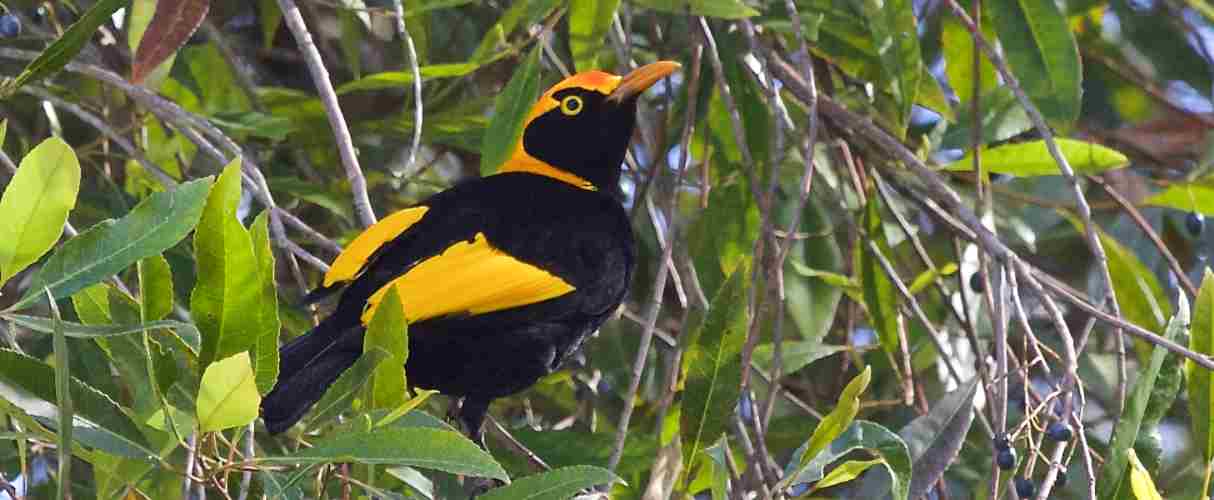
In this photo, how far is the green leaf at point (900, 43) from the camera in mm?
3584

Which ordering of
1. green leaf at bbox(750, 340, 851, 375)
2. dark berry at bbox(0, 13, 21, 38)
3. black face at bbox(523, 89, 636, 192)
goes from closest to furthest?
dark berry at bbox(0, 13, 21, 38) → green leaf at bbox(750, 340, 851, 375) → black face at bbox(523, 89, 636, 192)

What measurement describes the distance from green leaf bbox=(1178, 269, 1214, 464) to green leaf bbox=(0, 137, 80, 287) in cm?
171

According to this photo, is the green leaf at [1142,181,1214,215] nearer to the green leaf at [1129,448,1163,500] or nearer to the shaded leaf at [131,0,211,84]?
the green leaf at [1129,448,1163,500]

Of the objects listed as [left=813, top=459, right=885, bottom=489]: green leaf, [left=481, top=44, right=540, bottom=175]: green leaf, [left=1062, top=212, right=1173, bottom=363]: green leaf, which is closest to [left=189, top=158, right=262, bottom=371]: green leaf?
[left=813, top=459, right=885, bottom=489]: green leaf

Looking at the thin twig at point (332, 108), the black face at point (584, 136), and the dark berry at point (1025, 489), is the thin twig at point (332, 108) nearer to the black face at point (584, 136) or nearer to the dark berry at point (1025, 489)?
the black face at point (584, 136)

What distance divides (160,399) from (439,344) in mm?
1155

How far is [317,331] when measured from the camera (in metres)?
3.02

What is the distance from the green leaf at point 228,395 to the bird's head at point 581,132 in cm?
187

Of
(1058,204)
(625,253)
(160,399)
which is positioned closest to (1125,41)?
(1058,204)

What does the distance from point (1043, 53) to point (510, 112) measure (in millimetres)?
1063

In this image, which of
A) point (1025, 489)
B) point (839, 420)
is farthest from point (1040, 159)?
point (839, 420)

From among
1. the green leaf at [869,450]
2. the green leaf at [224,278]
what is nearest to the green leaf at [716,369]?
the green leaf at [869,450]

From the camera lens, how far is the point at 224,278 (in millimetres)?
2291

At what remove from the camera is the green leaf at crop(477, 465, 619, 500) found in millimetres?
2361
